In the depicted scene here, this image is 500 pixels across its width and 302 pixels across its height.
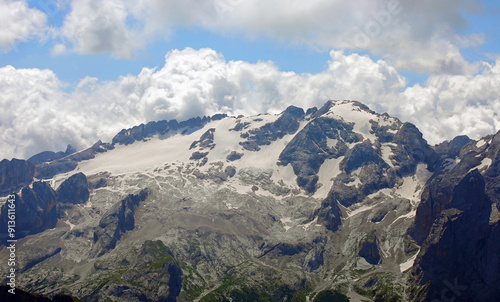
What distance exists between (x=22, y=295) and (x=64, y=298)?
1893cm

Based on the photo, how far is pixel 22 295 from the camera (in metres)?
184

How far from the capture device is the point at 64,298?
18312cm
